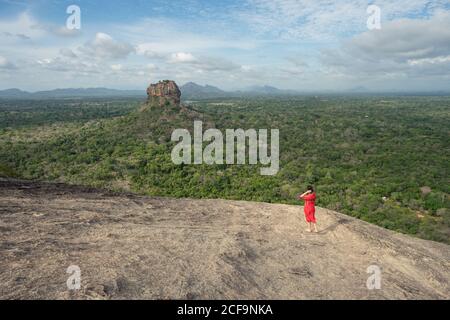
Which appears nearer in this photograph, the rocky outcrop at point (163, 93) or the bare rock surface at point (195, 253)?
the bare rock surface at point (195, 253)

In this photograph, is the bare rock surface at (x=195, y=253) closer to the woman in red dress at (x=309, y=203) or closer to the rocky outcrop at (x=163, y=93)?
the woman in red dress at (x=309, y=203)

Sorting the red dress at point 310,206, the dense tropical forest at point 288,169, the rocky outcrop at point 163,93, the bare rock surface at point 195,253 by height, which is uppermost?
the rocky outcrop at point 163,93

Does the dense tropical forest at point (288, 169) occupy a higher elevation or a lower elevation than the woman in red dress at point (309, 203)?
lower

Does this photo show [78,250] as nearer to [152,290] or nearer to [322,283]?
[152,290]

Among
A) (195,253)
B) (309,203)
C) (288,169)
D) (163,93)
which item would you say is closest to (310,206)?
(309,203)

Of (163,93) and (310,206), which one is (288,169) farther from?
(163,93)

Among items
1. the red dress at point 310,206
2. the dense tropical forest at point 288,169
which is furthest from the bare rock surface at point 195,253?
the dense tropical forest at point 288,169

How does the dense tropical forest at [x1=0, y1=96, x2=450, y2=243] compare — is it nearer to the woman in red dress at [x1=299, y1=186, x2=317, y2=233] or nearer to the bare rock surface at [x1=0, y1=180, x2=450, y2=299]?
the bare rock surface at [x1=0, y1=180, x2=450, y2=299]

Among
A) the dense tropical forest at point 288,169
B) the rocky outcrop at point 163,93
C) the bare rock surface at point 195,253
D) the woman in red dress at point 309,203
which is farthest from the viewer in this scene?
the rocky outcrop at point 163,93
